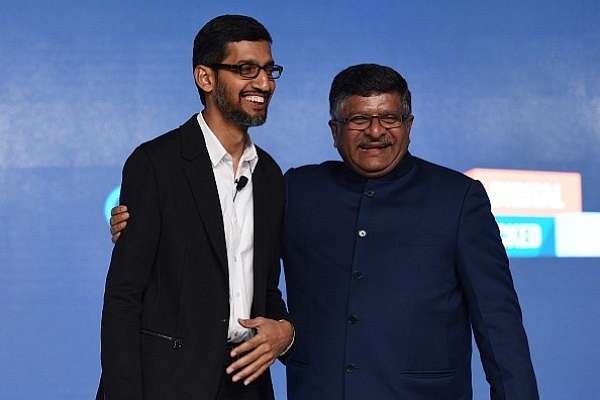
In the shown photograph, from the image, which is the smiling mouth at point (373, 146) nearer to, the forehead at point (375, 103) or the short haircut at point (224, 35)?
the forehead at point (375, 103)

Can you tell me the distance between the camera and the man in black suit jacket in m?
1.90

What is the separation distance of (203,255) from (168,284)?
0.09m

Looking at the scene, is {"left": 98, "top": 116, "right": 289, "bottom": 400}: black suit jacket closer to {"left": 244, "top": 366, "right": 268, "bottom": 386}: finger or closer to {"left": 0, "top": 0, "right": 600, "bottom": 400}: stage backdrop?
{"left": 244, "top": 366, "right": 268, "bottom": 386}: finger

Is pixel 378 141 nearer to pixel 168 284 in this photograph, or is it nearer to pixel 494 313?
pixel 494 313

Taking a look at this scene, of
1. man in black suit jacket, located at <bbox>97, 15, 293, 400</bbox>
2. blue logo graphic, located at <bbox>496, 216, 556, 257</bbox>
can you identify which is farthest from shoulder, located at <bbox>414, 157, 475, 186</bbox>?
blue logo graphic, located at <bbox>496, 216, 556, 257</bbox>

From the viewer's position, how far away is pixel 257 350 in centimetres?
198

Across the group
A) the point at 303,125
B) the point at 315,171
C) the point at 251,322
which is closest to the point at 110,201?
the point at 303,125

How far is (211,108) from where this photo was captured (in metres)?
2.07

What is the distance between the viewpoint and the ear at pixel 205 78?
2059 millimetres

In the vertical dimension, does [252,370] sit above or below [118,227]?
below

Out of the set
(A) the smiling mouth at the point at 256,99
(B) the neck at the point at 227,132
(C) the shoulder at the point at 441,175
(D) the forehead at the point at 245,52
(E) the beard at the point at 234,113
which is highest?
(D) the forehead at the point at 245,52

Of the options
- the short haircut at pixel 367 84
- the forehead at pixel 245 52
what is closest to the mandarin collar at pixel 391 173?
the short haircut at pixel 367 84

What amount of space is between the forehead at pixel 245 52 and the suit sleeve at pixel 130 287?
276 millimetres

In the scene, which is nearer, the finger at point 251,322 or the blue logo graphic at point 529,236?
the finger at point 251,322
